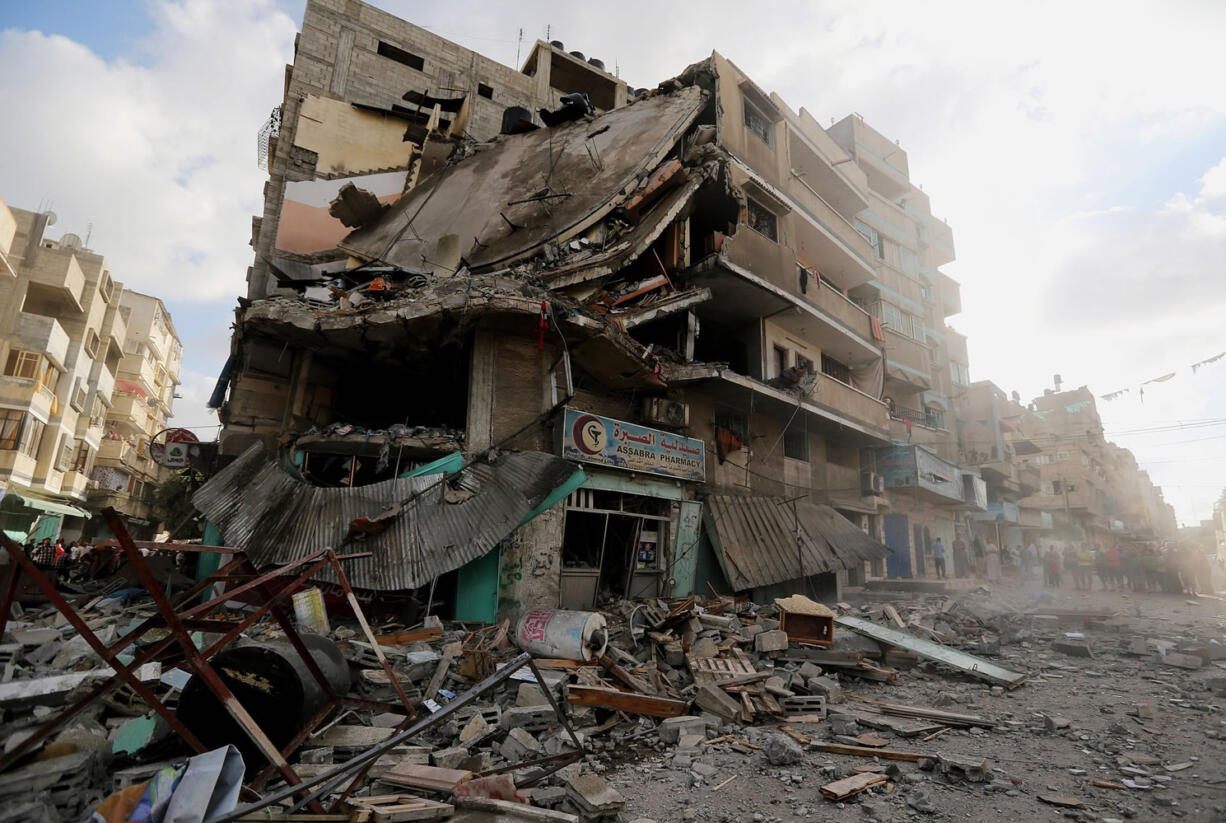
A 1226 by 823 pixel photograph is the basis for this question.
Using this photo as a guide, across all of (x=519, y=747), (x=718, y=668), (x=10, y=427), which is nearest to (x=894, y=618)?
(x=718, y=668)

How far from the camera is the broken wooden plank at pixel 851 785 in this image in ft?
14.8

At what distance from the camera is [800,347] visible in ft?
60.0

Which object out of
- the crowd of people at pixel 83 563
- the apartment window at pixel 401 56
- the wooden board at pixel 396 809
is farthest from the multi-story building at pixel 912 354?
the crowd of people at pixel 83 563

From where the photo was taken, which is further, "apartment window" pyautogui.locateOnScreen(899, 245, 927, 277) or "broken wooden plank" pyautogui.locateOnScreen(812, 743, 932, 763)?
"apartment window" pyautogui.locateOnScreen(899, 245, 927, 277)

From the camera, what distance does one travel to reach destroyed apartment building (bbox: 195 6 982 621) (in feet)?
31.2

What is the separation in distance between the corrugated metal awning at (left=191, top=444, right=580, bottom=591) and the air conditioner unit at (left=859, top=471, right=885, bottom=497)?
581 inches

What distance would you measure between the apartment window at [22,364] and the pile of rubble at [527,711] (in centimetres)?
2480

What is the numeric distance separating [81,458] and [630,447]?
3701cm

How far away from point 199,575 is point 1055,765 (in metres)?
15.2

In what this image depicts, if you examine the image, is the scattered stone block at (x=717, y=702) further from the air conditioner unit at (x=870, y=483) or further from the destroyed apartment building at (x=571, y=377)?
the air conditioner unit at (x=870, y=483)

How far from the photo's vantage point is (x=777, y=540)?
48.3 feet

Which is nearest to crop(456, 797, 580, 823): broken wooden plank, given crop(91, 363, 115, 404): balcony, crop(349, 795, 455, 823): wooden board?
crop(349, 795, 455, 823): wooden board

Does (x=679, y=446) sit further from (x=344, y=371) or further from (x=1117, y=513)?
(x=1117, y=513)

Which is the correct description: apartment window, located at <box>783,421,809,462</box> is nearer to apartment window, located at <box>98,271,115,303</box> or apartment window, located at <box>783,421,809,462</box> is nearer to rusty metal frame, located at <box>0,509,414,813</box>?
rusty metal frame, located at <box>0,509,414,813</box>
